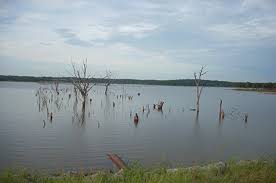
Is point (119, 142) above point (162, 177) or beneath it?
beneath

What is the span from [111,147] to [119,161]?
5696 millimetres

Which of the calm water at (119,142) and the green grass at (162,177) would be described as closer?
the green grass at (162,177)

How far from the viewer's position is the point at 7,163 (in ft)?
40.4

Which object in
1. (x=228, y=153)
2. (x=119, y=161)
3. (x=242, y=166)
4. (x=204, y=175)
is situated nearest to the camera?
(x=204, y=175)

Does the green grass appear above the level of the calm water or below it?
above

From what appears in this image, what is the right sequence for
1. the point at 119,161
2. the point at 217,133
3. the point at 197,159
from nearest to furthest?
the point at 119,161, the point at 197,159, the point at 217,133

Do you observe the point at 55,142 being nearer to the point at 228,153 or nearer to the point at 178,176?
the point at 228,153

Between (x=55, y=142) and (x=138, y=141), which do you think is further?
(x=138, y=141)

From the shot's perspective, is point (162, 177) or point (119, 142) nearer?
point (162, 177)

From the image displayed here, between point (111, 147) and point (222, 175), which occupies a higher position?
point (222, 175)

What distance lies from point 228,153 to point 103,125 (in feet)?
35.2

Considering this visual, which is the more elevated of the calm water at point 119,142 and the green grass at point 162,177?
the green grass at point 162,177

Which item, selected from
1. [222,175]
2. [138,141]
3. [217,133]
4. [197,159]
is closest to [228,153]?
[197,159]

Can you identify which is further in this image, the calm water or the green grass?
the calm water
